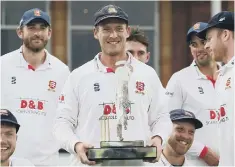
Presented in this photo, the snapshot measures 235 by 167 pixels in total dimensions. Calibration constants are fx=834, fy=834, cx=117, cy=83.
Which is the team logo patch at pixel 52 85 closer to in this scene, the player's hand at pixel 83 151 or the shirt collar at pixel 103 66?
the shirt collar at pixel 103 66

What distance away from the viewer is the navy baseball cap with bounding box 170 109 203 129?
6.07 metres

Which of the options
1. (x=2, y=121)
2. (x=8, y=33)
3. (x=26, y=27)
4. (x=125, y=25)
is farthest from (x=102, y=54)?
(x=8, y=33)

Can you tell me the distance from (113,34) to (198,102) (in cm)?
139

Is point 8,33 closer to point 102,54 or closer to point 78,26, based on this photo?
point 78,26

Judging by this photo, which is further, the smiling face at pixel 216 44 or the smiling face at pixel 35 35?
the smiling face at pixel 35 35

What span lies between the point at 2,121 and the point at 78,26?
6703 mm

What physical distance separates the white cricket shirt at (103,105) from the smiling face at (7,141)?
0.30 m

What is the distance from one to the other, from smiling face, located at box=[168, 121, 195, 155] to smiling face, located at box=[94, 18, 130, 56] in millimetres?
1101

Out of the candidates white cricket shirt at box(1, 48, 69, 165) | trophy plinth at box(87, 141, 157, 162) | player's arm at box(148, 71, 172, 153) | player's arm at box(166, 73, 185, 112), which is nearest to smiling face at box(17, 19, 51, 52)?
white cricket shirt at box(1, 48, 69, 165)

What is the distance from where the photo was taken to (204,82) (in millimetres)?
6484

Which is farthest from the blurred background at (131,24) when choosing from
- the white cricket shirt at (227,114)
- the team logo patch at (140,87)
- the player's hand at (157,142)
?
the player's hand at (157,142)

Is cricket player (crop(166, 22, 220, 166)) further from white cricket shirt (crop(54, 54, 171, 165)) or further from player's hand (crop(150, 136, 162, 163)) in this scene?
player's hand (crop(150, 136, 162, 163))

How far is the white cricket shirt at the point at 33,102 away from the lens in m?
6.15

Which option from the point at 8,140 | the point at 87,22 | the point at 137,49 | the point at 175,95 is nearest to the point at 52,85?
the point at 137,49
